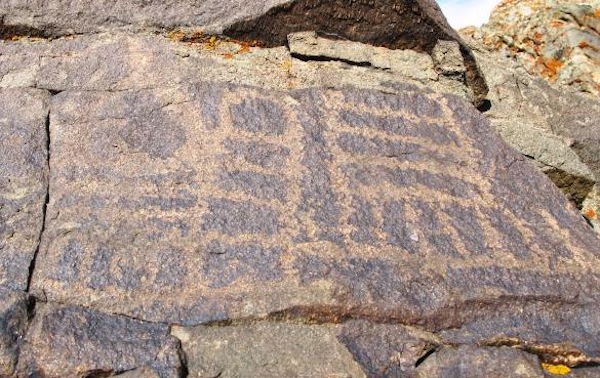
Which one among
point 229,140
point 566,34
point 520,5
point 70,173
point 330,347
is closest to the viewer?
point 330,347

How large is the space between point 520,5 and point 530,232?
55.7 inches

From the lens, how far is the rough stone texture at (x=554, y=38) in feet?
7.45

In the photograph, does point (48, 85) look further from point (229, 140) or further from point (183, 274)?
point (183, 274)

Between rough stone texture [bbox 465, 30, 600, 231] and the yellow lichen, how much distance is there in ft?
2.35

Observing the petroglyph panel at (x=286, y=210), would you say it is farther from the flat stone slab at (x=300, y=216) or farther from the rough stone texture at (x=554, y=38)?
the rough stone texture at (x=554, y=38)

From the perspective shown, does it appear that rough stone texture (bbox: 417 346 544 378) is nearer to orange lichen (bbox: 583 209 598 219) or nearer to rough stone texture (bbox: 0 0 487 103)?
orange lichen (bbox: 583 209 598 219)

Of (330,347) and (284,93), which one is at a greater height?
(284,93)

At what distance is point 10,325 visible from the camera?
102 cm

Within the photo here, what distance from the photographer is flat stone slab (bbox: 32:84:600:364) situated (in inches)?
45.4

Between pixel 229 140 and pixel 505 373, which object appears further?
pixel 229 140

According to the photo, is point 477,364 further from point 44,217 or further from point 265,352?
point 44,217

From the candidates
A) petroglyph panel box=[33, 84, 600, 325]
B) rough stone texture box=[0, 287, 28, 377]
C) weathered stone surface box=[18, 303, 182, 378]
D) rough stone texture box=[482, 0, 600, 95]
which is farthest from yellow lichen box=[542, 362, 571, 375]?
rough stone texture box=[482, 0, 600, 95]

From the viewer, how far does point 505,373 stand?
1.12m

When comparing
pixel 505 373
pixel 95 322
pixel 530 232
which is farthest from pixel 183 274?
pixel 530 232
